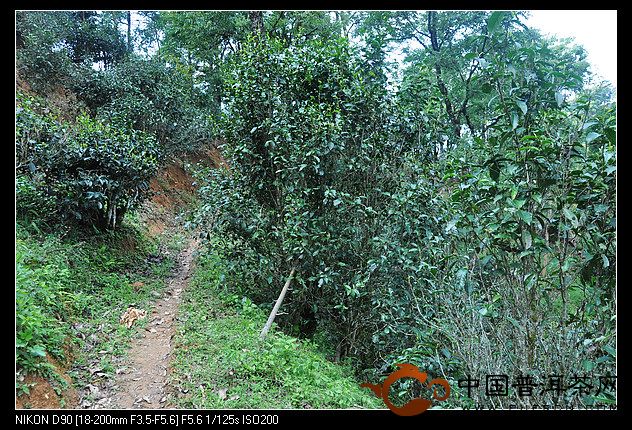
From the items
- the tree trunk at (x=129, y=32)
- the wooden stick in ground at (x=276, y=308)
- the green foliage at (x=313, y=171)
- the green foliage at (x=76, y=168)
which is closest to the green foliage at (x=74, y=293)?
the green foliage at (x=76, y=168)

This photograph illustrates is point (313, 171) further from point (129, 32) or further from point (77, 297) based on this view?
point (129, 32)

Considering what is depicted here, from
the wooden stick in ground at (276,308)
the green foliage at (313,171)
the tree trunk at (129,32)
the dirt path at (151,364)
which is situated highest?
the tree trunk at (129,32)

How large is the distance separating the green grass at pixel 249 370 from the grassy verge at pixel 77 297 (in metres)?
0.73

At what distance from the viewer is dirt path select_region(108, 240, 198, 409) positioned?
10.6 ft

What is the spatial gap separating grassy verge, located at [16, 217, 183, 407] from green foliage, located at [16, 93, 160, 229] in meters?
0.41

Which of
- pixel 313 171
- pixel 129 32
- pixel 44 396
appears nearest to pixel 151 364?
pixel 44 396

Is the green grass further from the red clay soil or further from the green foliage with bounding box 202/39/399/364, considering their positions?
the red clay soil

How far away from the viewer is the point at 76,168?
17.9 ft

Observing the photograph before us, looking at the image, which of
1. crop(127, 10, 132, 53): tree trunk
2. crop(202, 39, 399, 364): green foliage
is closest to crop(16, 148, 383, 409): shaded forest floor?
crop(202, 39, 399, 364): green foliage

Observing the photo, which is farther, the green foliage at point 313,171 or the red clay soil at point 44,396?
the green foliage at point 313,171

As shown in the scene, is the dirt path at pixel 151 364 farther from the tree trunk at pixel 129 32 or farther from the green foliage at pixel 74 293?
the tree trunk at pixel 129 32

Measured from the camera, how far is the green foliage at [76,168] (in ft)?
16.3
